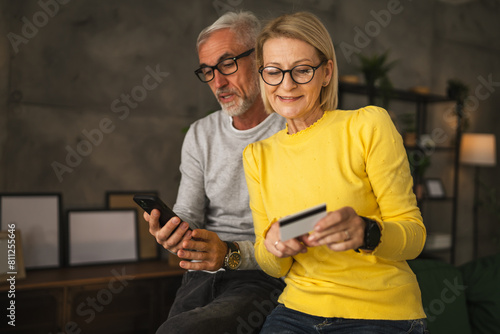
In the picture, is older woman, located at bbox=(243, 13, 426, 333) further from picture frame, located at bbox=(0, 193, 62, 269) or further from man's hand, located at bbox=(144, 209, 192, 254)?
picture frame, located at bbox=(0, 193, 62, 269)

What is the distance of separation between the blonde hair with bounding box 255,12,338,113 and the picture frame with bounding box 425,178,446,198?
422 centimetres

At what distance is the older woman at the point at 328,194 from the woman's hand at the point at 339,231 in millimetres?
24

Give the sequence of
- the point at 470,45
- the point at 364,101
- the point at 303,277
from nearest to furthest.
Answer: the point at 303,277 < the point at 364,101 < the point at 470,45

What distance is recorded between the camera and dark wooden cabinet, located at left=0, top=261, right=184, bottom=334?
2789 millimetres

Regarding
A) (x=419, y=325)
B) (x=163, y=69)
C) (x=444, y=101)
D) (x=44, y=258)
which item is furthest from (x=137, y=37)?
(x=444, y=101)

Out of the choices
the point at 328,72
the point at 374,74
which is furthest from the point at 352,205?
the point at 374,74

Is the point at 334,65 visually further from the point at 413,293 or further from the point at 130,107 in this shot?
the point at 130,107

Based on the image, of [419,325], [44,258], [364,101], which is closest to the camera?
[419,325]

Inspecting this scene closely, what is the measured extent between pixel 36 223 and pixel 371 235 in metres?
2.73

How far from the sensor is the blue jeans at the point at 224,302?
1.37 m

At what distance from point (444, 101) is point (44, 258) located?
4.61 metres

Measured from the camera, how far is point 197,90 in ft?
12.7

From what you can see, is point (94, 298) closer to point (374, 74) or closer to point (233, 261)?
point (233, 261)

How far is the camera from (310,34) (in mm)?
1298
